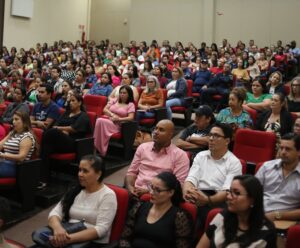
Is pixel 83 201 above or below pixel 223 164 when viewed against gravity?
below

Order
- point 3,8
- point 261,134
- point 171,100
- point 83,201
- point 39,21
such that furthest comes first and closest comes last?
point 39,21 → point 3,8 → point 171,100 → point 261,134 → point 83,201

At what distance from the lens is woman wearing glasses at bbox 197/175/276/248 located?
1.88 metres

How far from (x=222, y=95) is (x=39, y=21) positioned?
9.49 m

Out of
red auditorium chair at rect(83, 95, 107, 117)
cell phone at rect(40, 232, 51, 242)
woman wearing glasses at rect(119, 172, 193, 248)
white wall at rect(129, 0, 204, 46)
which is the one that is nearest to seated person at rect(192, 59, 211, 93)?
red auditorium chair at rect(83, 95, 107, 117)

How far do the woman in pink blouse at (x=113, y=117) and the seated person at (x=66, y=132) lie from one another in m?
0.24

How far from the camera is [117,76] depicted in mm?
7336

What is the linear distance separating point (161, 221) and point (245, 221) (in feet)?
1.70

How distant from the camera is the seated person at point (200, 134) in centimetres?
356

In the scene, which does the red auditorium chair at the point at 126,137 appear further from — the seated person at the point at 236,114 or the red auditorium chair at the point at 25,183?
the red auditorium chair at the point at 25,183

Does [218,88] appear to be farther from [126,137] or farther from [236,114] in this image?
[236,114]

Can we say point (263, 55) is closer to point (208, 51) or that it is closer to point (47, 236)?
point (208, 51)

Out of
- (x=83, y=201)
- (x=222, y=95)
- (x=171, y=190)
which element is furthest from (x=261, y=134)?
(x=222, y=95)

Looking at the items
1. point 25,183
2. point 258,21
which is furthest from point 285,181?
point 258,21

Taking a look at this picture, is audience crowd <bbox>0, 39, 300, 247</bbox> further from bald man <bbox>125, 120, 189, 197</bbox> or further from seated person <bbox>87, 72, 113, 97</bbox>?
seated person <bbox>87, 72, 113, 97</bbox>
